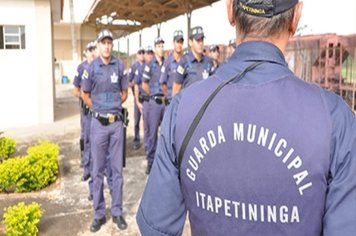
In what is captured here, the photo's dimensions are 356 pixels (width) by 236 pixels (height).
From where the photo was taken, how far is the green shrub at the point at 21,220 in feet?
11.6

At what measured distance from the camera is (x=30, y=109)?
1078cm

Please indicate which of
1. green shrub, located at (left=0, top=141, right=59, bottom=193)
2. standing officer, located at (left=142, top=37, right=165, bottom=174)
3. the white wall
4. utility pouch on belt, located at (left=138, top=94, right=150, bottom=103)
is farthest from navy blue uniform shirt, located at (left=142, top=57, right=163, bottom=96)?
the white wall

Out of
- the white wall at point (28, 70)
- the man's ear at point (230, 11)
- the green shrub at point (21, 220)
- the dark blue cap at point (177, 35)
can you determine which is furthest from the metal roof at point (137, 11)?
the man's ear at point (230, 11)

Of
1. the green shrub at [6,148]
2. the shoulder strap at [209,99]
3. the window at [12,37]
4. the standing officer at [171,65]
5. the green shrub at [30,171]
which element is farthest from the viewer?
the window at [12,37]

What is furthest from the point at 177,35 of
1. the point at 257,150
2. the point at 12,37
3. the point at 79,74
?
the point at 12,37

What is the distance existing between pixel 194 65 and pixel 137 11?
48.6ft

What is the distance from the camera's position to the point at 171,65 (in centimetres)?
625

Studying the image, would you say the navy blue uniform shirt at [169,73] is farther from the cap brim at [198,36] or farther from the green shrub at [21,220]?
the green shrub at [21,220]

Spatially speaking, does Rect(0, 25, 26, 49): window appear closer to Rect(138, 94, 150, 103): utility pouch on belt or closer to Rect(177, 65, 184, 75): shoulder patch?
Rect(138, 94, 150, 103): utility pouch on belt

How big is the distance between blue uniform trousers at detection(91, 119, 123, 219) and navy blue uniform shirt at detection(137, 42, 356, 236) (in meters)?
2.98

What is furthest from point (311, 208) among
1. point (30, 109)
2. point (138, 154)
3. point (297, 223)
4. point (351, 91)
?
point (30, 109)

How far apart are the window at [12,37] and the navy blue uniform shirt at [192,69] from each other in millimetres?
7143

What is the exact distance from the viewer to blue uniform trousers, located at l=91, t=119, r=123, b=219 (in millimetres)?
4133

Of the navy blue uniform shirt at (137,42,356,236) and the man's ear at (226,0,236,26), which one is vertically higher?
the man's ear at (226,0,236,26)
